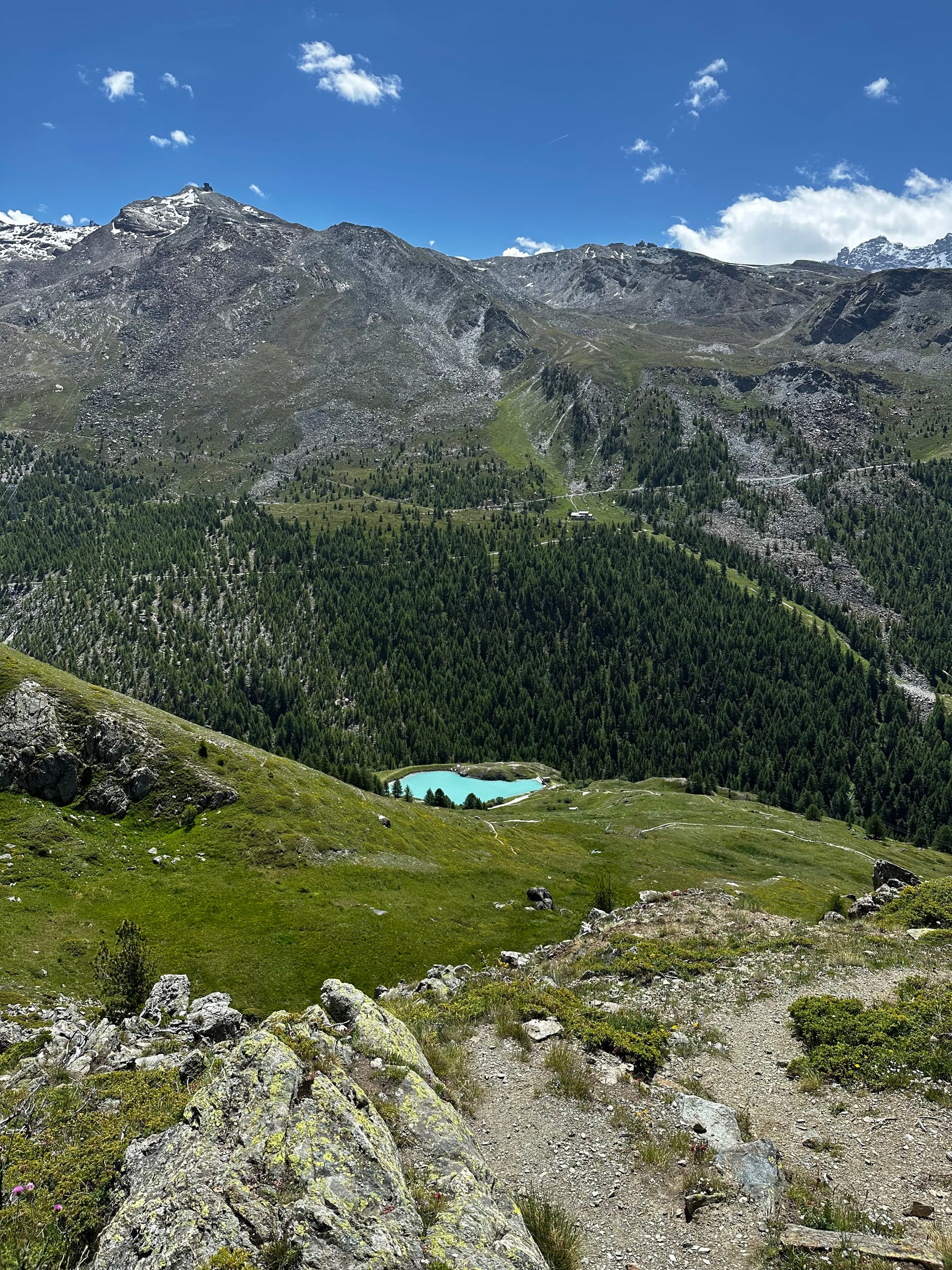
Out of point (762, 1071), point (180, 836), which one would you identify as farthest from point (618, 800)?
point (762, 1071)

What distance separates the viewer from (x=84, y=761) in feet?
221

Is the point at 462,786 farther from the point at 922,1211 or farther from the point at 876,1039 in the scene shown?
the point at 922,1211

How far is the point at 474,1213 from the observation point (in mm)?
11906

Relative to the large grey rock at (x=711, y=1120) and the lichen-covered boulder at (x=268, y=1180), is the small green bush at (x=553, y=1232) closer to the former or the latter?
the lichen-covered boulder at (x=268, y=1180)

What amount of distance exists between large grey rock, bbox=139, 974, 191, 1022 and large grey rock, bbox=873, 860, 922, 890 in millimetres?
61410

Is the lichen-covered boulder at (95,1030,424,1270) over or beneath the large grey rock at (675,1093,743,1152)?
over

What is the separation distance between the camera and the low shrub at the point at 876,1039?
1981 cm

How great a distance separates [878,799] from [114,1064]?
8278 inches

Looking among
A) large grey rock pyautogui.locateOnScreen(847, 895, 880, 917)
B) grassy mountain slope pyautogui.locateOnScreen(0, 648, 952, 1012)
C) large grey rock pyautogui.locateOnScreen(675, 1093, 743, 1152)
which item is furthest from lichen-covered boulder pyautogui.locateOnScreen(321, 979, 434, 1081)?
large grey rock pyautogui.locateOnScreen(847, 895, 880, 917)

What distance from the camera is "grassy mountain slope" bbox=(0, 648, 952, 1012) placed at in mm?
51094

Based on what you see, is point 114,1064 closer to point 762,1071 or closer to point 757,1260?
point 757,1260

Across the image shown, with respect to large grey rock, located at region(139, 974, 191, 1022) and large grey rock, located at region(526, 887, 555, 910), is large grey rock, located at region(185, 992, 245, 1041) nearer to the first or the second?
large grey rock, located at region(139, 974, 191, 1022)

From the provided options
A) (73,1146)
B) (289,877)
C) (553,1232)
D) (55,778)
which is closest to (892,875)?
(553,1232)

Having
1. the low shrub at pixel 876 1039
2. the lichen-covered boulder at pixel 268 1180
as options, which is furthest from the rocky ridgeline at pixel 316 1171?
the low shrub at pixel 876 1039
